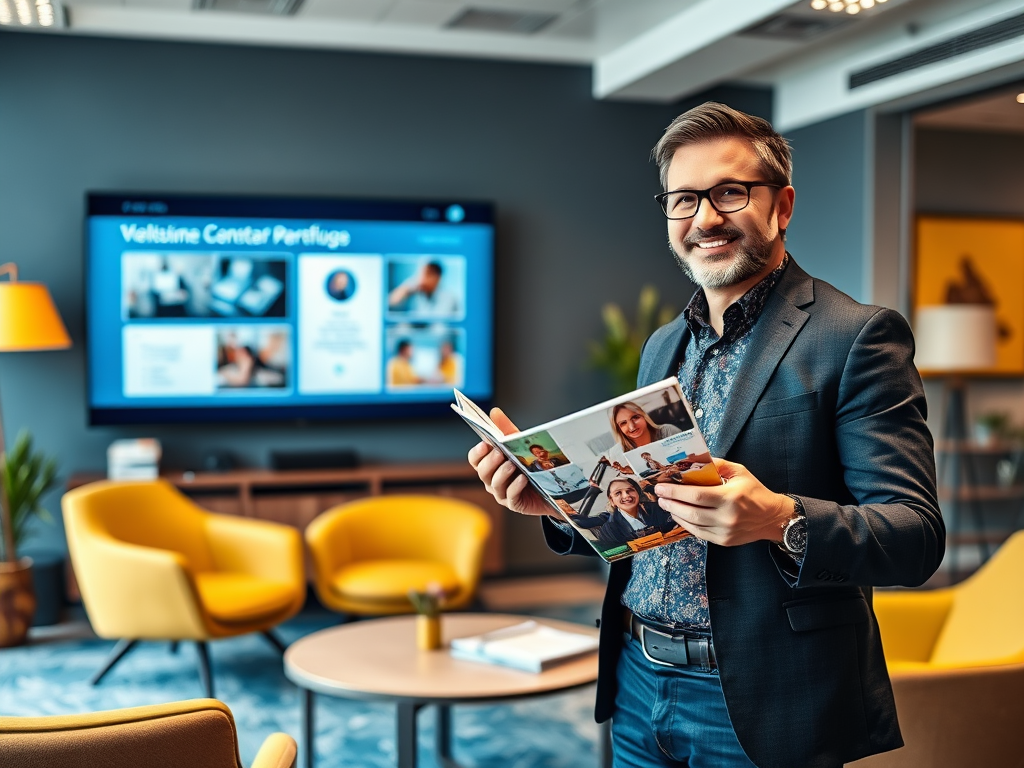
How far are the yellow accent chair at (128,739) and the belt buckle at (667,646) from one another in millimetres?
697

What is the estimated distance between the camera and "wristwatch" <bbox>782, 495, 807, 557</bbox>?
1.31m

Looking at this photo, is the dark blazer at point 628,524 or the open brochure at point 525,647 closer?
the dark blazer at point 628,524

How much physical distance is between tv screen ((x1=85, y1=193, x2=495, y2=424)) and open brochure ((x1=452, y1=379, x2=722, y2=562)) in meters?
3.89

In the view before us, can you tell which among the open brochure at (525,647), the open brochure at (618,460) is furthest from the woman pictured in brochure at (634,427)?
the open brochure at (525,647)

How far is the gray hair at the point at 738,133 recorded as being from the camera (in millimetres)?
1555

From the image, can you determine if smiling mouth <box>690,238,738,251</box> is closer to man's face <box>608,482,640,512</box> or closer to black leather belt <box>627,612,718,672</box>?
man's face <box>608,482,640,512</box>

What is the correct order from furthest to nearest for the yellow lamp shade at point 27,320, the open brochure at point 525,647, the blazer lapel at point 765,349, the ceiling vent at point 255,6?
the ceiling vent at point 255,6 → the yellow lamp shade at point 27,320 → the open brochure at point 525,647 → the blazer lapel at point 765,349

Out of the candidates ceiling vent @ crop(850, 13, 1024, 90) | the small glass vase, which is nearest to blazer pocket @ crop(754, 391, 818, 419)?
the small glass vase

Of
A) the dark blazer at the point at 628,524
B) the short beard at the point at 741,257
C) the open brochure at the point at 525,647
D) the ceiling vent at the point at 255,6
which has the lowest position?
the open brochure at the point at 525,647

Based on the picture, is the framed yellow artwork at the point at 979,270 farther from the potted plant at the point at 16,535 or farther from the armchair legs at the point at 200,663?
the potted plant at the point at 16,535

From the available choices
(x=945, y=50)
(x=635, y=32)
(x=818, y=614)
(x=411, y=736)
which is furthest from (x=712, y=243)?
(x=635, y=32)

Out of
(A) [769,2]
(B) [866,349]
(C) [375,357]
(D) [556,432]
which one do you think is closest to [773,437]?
→ (B) [866,349]

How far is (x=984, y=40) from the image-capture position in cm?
445

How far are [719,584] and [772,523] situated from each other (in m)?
0.21
